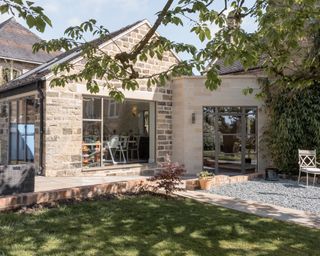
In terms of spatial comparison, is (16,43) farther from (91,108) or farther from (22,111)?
(91,108)

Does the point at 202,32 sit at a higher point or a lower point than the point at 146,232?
higher

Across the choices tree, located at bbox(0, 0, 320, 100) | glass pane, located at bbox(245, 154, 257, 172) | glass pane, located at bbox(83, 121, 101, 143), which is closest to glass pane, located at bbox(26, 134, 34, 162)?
glass pane, located at bbox(83, 121, 101, 143)

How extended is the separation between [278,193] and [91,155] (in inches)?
257

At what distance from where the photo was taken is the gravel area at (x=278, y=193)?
8.60 metres

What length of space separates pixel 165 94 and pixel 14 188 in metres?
8.08

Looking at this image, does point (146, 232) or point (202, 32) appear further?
point (146, 232)

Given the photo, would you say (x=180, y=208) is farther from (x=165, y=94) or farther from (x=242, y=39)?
(x=165, y=94)

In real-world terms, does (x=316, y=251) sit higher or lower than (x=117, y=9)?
lower

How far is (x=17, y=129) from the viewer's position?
→ 45.4ft

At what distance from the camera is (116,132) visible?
1402 cm

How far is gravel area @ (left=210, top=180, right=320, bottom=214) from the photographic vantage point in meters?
8.60

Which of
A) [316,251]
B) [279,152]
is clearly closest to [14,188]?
[316,251]

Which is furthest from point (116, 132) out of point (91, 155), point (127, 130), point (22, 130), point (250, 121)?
point (250, 121)

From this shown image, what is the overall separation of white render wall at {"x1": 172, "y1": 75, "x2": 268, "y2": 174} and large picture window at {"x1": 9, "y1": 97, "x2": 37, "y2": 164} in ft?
18.6
